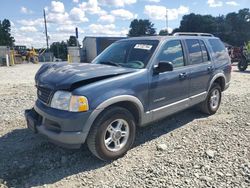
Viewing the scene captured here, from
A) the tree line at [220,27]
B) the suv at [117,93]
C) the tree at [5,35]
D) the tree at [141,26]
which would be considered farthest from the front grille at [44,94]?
the tree at [141,26]

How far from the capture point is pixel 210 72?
221 inches

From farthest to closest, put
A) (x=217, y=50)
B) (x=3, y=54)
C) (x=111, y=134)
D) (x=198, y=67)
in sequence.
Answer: (x=3, y=54) → (x=217, y=50) → (x=198, y=67) → (x=111, y=134)

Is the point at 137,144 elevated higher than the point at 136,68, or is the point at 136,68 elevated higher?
the point at 136,68

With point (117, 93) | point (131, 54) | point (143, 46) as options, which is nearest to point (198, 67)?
point (143, 46)

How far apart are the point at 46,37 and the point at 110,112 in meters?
47.4

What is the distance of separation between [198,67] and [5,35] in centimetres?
6972

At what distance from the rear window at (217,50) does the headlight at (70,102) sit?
3.67 meters

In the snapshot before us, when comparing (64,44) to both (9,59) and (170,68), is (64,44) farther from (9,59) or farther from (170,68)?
(170,68)

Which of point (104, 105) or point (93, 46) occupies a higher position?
point (93, 46)

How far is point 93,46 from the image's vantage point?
2873 cm

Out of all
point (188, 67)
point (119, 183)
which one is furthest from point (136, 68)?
point (119, 183)

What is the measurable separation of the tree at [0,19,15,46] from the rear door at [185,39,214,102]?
6492 centimetres

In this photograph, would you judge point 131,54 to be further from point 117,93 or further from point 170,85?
point 117,93

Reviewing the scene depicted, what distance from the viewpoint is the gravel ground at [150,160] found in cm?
334
